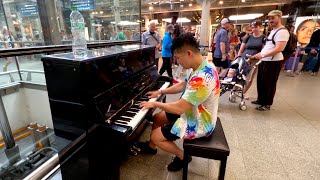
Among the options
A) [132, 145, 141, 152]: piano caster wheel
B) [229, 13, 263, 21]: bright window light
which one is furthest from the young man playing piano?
[229, 13, 263, 21]: bright window light

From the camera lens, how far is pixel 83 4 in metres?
3.46

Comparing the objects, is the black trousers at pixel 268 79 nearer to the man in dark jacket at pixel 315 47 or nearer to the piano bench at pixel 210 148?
the piano bench at pixel 210 148

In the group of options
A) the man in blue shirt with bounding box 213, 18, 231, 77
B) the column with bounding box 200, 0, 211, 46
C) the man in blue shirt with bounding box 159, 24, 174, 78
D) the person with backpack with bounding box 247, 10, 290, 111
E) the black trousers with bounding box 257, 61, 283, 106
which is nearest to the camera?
the person with backpack with bounding box 247, 10, 290, 111

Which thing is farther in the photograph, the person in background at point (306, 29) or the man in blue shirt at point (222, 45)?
the person in background at point (306, 29)

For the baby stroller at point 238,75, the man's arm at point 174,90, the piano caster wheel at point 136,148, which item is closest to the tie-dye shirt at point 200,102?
the man's arm at point 174,90

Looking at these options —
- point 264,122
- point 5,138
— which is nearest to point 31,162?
point 5,138

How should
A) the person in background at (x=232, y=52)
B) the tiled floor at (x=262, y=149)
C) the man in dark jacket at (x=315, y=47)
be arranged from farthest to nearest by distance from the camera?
the man in dark jacket at (x=315, y=47) → the person in background at (x=232, y=52) → the tiled floor at (x=262, y=149)

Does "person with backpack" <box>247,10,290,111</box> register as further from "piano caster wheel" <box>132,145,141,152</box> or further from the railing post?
the railing post

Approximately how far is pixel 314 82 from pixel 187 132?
6016mm

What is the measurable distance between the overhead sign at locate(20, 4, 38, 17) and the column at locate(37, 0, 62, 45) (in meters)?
0.12

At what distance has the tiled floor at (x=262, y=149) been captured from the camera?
6.06 feet

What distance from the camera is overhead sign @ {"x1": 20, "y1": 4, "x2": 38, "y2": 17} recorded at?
2531 mm

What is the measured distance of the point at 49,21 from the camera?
8.36 ft

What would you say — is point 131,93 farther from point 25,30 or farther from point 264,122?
point 264,122
